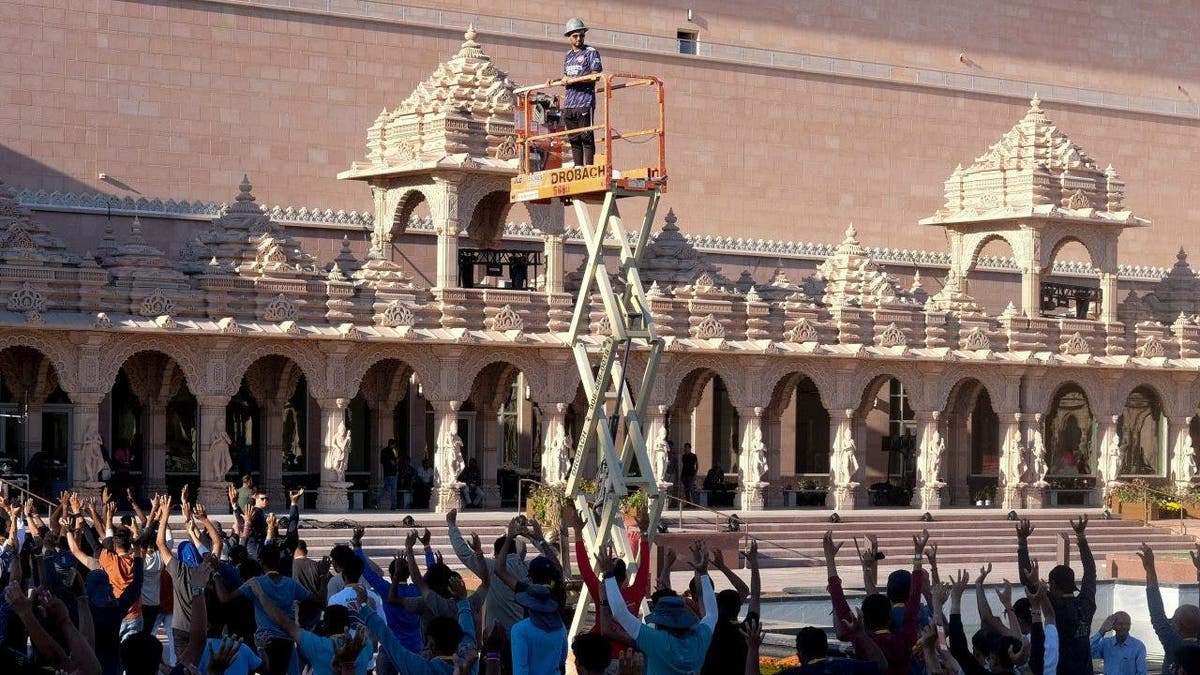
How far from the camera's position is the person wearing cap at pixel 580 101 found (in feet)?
71.4

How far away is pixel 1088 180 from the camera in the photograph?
44.0 m

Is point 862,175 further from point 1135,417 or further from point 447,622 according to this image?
point 447,622

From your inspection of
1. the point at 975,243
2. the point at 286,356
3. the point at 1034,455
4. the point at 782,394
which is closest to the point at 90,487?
the point at 286,356

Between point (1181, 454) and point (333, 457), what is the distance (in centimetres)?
1829

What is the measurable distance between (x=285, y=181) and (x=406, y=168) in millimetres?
7202

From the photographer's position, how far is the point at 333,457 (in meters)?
35.0

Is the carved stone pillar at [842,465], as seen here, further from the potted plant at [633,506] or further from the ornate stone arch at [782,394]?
the potted plant at [633,506]

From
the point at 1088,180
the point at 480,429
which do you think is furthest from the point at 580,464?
the point at 1088,180

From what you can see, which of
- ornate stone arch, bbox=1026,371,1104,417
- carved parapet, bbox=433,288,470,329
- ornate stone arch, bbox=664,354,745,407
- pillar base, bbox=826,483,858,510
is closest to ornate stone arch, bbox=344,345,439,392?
carved parapet, bbox=433,288,470,329

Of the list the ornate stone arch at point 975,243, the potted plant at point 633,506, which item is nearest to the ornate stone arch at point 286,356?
A: the potted plant at point 633,506

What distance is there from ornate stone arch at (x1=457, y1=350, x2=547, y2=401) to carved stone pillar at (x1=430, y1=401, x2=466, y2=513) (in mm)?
542

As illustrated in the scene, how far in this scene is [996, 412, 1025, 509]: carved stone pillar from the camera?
138ft

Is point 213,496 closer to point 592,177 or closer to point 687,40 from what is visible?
point 592,177

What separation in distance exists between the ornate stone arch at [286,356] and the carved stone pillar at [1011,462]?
46.2 ft
